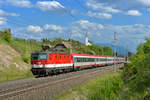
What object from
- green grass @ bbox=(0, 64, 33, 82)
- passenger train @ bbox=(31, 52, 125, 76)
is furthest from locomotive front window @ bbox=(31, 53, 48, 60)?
green grass @ bbox=(0, 64, 33, 82)

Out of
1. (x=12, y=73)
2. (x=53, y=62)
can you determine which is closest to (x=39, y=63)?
(x=53, y=62)

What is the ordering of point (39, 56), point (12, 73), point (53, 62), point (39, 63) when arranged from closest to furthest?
point (39, 63) → point (39, 56) → point (12, 73) → point (53, 62)

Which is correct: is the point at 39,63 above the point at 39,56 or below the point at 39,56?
below

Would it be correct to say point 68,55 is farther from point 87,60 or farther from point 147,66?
point 147,66

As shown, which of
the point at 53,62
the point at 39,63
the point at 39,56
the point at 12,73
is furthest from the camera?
the point at 53,62

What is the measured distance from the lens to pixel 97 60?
171ft

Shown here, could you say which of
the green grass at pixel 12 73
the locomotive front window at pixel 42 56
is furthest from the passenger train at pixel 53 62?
the green grass at pixel 12 73

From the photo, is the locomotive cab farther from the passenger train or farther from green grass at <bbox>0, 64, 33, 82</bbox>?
green grass at <bbox>0, 64, 33, 82</bbox>

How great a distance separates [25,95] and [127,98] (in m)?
6.87

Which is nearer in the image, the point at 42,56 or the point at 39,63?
the point at 39,63

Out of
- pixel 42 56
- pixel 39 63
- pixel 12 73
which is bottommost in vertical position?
pixel 12 73

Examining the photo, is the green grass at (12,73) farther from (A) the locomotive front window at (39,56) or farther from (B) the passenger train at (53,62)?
(A) the locomotive front window at (39,56)

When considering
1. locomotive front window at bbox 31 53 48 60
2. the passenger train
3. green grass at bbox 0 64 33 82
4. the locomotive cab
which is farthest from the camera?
locomotive front window at bbox 31 53 48 60

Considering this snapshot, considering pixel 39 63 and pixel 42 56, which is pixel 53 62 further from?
pixel 39 63
